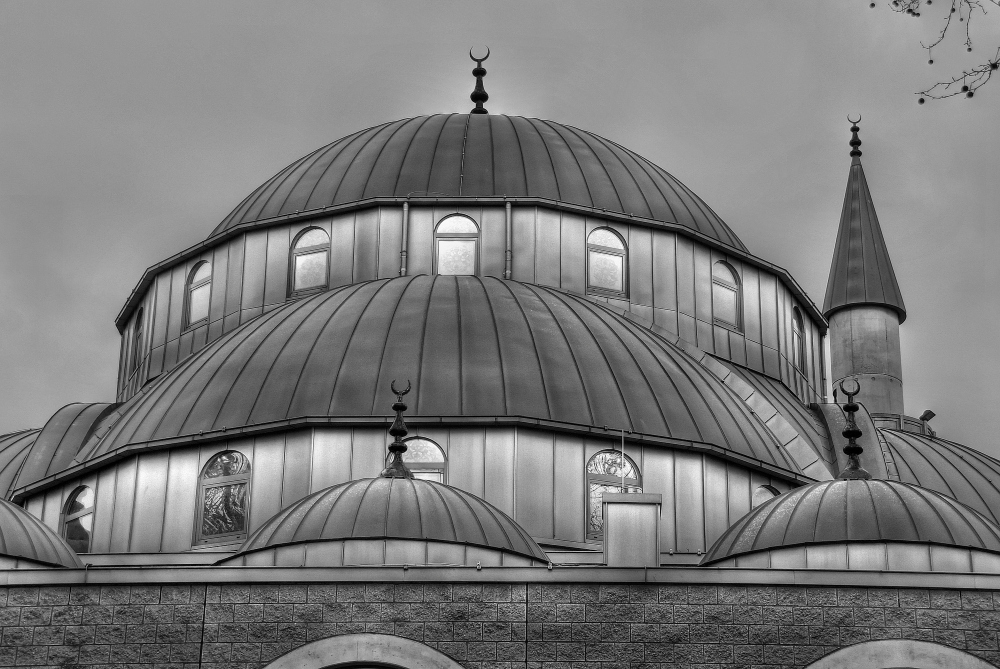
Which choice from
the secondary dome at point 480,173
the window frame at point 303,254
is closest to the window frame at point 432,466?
the window frame at point 303,254

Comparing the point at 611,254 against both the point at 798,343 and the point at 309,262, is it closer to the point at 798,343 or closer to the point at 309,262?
the point at 798,343

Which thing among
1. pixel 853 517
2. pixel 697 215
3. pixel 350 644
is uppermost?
pixel 697 215

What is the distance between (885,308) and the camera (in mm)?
53938

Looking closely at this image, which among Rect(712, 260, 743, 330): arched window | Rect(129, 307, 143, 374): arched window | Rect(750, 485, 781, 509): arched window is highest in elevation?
Rect(712, 260, 743, 330): arched window

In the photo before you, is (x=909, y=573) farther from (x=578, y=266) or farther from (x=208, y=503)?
(x=578, y=266)

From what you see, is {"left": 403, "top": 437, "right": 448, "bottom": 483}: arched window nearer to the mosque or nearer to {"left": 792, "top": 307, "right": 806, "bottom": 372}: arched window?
the mosque

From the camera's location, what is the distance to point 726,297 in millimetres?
47562

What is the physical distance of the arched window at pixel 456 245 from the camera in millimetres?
45469

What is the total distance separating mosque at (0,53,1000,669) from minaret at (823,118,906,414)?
8cm

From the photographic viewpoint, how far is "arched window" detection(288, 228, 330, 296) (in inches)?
1794

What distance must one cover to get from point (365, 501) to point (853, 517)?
7.19 meters

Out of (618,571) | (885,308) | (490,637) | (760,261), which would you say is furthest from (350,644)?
(885,308)

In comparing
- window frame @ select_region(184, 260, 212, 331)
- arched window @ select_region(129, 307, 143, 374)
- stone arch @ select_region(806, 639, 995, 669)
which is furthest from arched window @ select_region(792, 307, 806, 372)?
stone arch @ select_region(806, 639, 995, 669)

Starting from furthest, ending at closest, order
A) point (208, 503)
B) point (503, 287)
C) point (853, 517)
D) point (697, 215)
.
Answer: point (697, 215) < point (503, 287) < point (208, 503) < point (853, 517)
